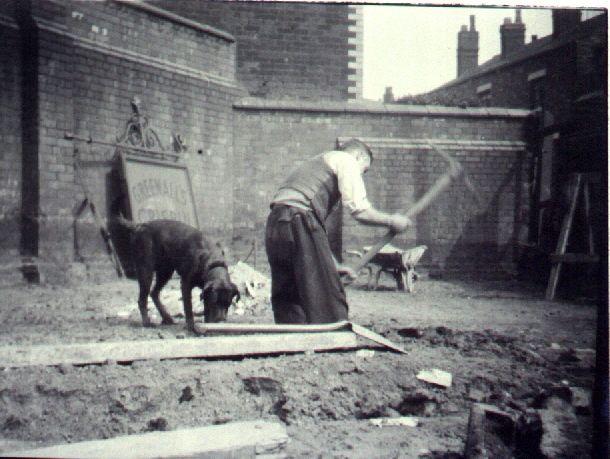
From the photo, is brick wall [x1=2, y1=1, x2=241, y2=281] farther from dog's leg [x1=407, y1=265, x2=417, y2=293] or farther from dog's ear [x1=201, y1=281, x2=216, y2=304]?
dog's leg [x1=407, y1=265, x2=417, y2=293]

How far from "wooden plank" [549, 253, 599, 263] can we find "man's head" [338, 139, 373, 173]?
1222mm

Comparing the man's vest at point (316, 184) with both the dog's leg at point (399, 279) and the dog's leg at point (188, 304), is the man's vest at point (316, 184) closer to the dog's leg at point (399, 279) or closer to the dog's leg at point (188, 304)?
the dog's leg at point (399, 279)

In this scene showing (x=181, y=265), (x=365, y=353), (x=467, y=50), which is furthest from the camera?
(x=181, y=265)

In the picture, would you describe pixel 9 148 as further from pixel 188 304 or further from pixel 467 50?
pixel 467 50

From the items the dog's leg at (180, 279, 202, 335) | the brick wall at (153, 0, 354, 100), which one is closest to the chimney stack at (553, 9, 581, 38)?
the dog's leg at (180, 279, 202, 335)

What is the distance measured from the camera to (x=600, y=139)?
3.04 meters

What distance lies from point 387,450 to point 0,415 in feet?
5.42

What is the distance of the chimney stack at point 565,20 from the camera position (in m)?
3.01

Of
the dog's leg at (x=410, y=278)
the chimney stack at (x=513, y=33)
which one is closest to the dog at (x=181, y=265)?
the dog's leg at (x=410, y=278)

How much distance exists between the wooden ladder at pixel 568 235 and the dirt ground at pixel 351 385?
0.15 metres

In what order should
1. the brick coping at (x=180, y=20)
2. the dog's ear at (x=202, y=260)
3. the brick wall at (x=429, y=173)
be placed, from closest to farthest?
the brick wall at (x=429, y=173)
the dog's ear at (x=202, y=260)
the brick coping at (x=180, y=20)

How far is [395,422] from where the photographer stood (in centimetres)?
277

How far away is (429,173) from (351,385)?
1.56 metres

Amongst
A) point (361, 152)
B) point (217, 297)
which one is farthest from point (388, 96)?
point (217, 297)
